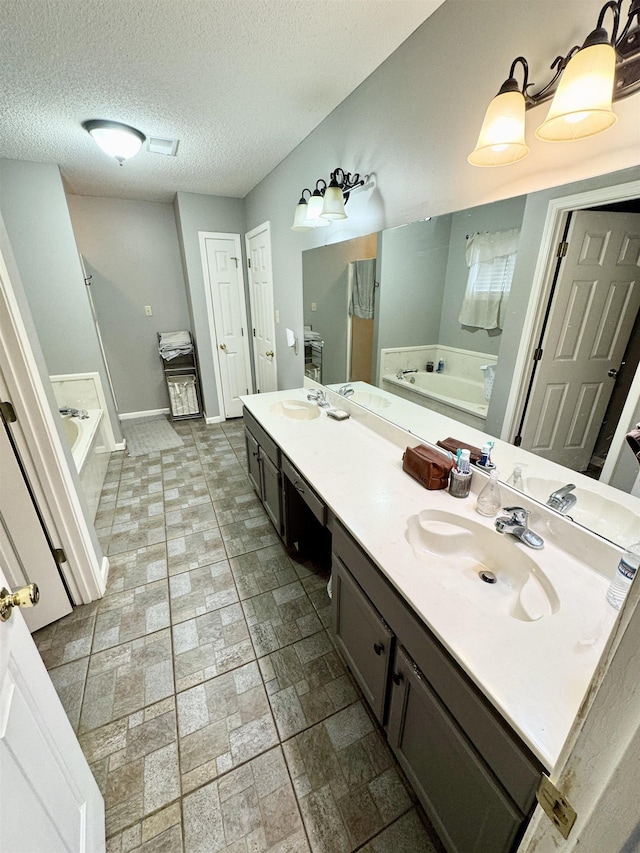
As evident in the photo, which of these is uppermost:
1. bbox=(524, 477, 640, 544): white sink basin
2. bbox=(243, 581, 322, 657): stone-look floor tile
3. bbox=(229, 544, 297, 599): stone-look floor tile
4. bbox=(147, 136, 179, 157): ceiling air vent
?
bbox=(147, 136, 179, 157): ceiling air vent

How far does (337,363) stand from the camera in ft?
7.50

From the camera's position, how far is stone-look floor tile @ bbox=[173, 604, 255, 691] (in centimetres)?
142

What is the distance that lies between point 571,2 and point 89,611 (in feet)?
9.45

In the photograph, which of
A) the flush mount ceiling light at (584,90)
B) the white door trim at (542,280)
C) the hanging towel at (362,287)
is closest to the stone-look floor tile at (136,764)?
the white door trim at (542,280)

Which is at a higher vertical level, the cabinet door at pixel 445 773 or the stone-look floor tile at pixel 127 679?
the cabinet door at pixel 445 773

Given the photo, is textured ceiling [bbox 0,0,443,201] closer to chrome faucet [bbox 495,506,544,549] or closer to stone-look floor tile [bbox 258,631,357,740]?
chrome faucet [bbox 495,506,544,549]

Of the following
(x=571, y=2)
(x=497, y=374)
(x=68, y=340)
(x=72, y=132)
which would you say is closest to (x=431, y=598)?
(x=497, y=374)

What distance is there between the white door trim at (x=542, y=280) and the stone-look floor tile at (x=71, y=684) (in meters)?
1.92

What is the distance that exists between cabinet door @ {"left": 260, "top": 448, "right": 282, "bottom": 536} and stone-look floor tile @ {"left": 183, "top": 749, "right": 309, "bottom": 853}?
42.2 inches

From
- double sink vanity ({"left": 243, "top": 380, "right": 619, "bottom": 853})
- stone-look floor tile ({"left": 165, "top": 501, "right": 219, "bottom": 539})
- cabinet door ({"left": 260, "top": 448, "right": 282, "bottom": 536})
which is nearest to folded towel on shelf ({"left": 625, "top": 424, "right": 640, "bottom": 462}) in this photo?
double sink vanity ({"left": 243, "top": 380, "right": 619, "bottom": 853})

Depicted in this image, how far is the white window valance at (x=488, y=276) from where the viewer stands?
116 cm

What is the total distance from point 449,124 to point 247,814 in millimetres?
2465

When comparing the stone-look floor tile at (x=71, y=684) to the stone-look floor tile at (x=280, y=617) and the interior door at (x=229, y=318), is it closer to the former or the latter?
the stone-look floor tile at (x=280, y=617)

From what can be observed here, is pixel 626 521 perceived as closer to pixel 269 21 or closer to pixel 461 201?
pixel 461 201
